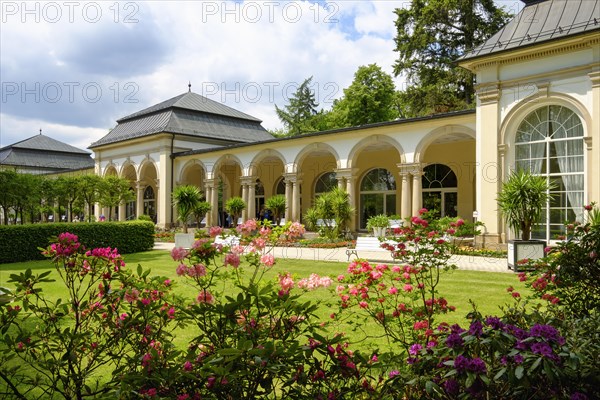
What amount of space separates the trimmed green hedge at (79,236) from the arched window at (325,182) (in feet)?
38.4

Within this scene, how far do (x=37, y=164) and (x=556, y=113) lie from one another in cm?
4716

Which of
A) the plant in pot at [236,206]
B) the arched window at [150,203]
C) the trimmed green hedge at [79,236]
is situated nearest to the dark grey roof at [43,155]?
the arched window at [150,203]

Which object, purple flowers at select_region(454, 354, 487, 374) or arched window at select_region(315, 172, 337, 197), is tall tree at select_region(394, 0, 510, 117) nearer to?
arched window at select_region(315, 172, 337, 197)

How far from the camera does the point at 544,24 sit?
14.9 metres

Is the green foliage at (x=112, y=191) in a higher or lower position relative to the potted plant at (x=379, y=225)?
higher

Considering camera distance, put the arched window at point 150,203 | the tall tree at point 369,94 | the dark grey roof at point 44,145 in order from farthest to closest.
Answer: the dark grey roof at point 44,145, the arched window at point 150,203, the tall tree at point 369,94

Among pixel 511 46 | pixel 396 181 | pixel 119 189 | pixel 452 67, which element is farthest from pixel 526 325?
pixel 452 67

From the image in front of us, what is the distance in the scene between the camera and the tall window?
46.2 ft

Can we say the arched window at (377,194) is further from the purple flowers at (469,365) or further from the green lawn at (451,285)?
the purple flowers at (469,365)

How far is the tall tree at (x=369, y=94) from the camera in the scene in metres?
35.8

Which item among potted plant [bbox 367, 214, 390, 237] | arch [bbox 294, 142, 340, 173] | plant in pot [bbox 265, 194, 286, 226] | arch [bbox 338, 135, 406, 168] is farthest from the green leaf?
plant in pot [bbox 265, 194, 286, 226]

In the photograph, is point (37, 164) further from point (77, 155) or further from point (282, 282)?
point (282, 282)

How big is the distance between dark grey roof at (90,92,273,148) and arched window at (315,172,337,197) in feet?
27.9

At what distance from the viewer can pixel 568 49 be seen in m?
13.9
